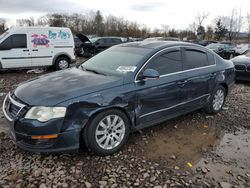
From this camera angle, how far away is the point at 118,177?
304cm

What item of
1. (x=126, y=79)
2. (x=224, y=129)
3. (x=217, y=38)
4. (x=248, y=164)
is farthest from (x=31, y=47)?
(x=217, y=38)

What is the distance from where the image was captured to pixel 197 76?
178 inches

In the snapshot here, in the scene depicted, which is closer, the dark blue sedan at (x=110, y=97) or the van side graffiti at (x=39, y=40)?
the dark blue sedan at (x=110, y=97)

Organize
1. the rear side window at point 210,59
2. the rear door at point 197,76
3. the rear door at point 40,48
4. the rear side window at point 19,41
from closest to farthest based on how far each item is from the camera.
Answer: the rear door at point 197,76 < the rear side window at point 210,59 < the rear side window at point 19,41 < the rear door at point 40,48

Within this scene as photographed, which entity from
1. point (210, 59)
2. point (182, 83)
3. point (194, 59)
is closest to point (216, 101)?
point (210, 59)

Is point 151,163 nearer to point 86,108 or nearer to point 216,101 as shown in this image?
point 86,108

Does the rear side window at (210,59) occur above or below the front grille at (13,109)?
above

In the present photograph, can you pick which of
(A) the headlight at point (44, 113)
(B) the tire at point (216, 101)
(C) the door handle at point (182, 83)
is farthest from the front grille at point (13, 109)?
(B) the tire at point (216, 101)

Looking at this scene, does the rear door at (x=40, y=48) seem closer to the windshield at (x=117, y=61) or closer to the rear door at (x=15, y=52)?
the rear door at (x=15, y=52)

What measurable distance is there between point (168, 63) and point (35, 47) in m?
7.55

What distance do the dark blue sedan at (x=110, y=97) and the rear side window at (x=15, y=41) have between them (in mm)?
6350

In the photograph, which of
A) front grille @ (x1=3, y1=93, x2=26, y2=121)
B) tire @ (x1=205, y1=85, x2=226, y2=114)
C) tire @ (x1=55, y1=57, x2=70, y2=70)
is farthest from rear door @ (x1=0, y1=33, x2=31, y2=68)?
tire @ (x1=205, y1=85, x2=226, y2=114)

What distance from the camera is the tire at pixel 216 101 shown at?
5113 mm

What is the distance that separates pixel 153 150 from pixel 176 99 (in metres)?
1.03
